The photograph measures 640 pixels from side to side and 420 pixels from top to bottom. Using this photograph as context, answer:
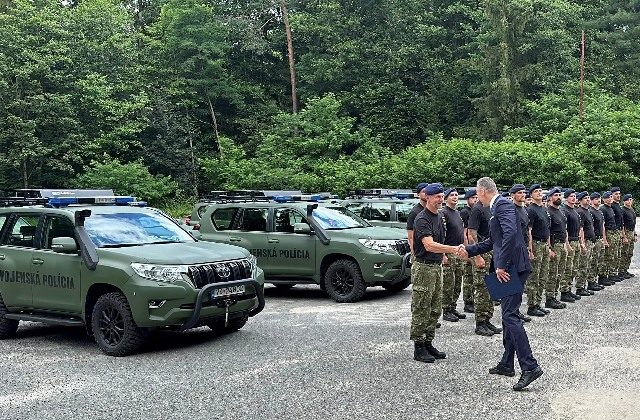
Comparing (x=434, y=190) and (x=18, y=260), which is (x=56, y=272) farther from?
(x=434, y=190)

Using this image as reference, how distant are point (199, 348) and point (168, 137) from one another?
36583 millimetres

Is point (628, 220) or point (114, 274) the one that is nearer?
point (114, 274)

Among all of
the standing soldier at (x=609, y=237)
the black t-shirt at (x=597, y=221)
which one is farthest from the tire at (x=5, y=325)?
the standing soldier at (x=609, y=237)

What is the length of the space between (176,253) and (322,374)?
2395 millimetres

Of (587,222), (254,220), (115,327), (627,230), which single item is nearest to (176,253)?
(115,327)

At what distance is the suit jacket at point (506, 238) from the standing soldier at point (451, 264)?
2351 mm

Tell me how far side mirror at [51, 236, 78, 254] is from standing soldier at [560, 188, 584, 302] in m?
7.70

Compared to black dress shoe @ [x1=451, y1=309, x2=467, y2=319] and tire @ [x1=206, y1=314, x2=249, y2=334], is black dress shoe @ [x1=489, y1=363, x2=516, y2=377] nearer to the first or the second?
black dress shoe @ [x1=451, y1=309, x2=467, y2=319]

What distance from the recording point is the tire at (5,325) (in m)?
9.16

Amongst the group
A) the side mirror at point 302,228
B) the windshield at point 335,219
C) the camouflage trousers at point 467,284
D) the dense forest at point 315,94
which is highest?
the dense forest at point 315,94

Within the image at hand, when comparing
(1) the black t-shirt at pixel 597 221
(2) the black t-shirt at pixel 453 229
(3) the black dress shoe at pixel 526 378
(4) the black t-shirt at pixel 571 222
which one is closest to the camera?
(3) the black dress shoe at pixel 526 378

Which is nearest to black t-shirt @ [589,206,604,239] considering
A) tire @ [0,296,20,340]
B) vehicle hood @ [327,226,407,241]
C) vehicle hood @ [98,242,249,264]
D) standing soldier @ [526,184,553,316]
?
standing soldier @ [526,184,553,316]

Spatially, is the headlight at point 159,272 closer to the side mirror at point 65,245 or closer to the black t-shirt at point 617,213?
the side mirror at point 65,245

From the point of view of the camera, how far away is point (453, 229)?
9664mm
